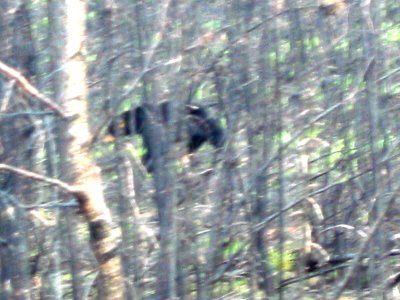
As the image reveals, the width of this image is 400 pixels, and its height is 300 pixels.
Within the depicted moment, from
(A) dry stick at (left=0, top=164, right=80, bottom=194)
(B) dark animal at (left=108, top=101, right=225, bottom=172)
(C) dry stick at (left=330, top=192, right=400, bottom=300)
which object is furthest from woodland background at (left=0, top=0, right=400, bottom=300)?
(A) dry stick at (left=0, top=164, right=80, bottom=194)

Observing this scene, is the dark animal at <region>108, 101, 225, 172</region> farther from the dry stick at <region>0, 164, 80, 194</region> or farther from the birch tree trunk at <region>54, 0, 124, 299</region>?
the dry stick at <region>0, 164, 80, 194</region>

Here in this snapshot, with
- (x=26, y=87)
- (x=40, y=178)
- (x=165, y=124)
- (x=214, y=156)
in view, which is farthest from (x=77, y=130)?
(x=214, y=156)

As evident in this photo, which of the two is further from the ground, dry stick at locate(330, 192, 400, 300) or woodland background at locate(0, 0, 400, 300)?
woodland background at locate(0, 0, 400, 300)

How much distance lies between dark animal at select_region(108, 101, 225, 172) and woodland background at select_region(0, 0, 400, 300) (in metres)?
0.07

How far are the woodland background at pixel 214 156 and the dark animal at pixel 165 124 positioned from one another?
0.23ft

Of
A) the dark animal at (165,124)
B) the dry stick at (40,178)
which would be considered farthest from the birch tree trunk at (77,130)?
the dark animal at (165,124)

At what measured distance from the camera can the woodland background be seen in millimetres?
5887

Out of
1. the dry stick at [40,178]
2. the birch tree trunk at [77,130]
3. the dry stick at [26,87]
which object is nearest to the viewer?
the dry stick at [26,87]

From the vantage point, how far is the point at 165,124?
5.87 metres

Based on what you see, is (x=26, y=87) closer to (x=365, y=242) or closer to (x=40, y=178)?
(x=40, y=178)

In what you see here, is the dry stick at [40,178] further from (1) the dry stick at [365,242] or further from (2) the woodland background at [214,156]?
(1) the dry stick at [365,242]

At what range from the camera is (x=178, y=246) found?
5.94 m

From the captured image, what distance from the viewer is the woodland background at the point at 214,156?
589 cm

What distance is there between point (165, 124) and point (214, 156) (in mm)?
737
